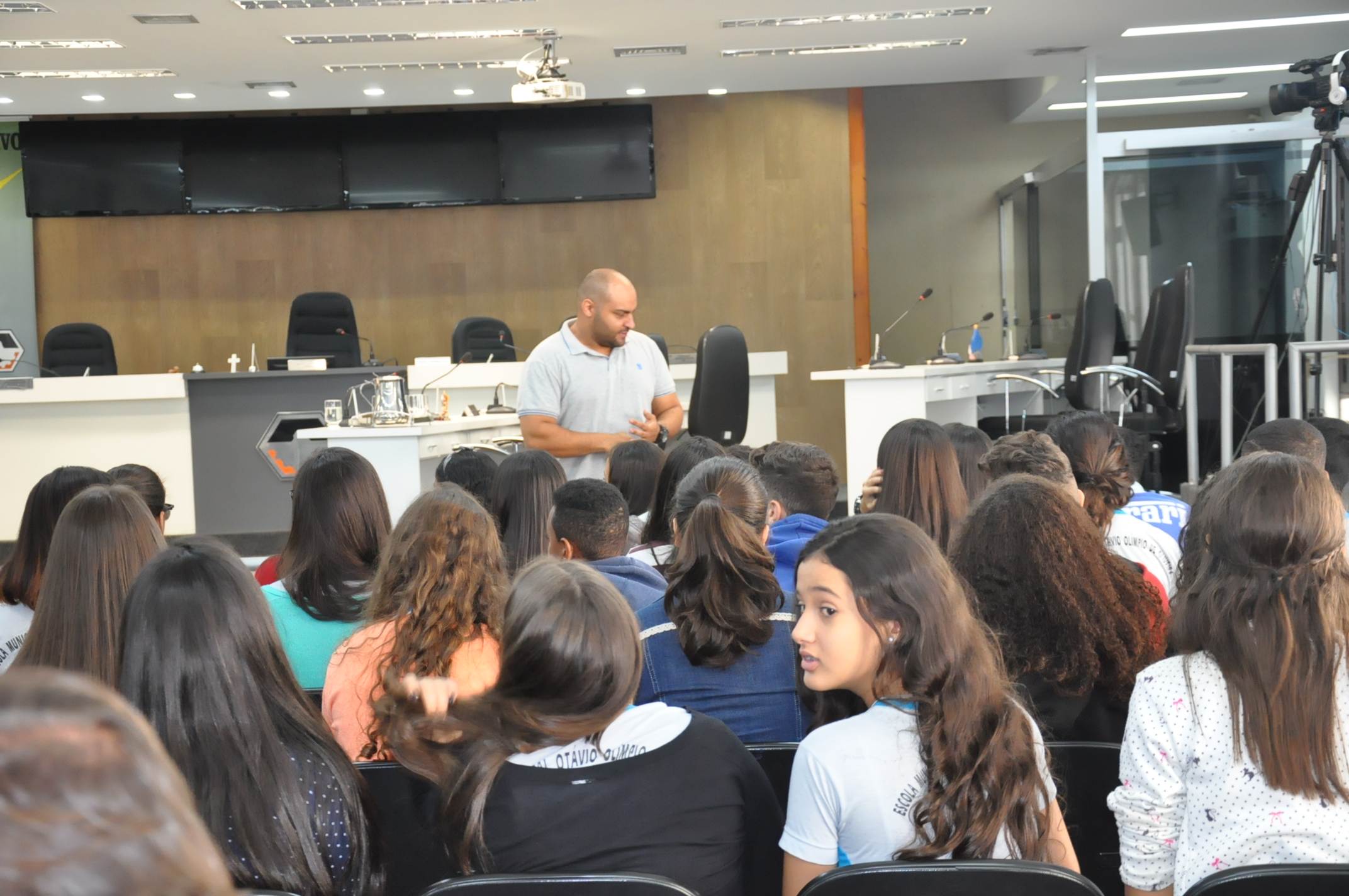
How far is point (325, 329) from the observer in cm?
→ 801

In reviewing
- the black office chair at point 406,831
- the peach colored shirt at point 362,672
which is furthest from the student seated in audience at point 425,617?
the black office chair at point 406,831

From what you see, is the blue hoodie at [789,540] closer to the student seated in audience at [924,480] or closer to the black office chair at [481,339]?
the student seated in audience at [924,480]

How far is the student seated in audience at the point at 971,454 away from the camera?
3.15 metres

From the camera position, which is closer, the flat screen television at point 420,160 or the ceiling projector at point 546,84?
the ceiling projector at point 546,84

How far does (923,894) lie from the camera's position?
1.19 m

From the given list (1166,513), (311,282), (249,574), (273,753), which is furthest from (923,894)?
(311,282)

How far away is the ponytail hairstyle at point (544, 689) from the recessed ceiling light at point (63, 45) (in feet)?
21.1

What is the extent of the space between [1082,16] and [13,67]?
6.39 m

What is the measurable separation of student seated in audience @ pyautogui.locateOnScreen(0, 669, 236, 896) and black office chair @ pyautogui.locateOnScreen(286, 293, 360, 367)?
7726 millimetres

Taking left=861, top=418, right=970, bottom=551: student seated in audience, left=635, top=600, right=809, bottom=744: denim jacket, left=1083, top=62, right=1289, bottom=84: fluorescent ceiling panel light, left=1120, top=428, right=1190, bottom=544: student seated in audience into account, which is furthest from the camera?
left=1083, top=62, right=1289, bottom=84: fluorescent ceiling panel light

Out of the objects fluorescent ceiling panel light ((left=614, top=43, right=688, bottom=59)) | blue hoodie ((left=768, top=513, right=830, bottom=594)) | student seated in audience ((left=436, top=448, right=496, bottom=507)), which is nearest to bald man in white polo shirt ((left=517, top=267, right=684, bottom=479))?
student seated in audience ((left=436, top=448, right=496, bottom=507))

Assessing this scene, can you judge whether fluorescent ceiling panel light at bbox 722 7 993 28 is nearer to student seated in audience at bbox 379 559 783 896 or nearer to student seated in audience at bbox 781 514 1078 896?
student seated in audience at bbox 781 514 1078 896

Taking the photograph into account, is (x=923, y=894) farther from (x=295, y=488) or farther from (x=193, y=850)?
(x=295, y=488)

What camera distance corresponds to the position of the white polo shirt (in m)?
4.15
